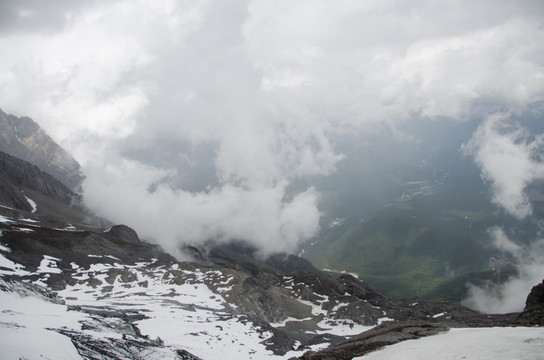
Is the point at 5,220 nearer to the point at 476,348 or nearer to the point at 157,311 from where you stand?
the point at 157,311

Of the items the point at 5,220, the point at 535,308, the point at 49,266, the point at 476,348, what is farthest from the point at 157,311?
the point at 5,220

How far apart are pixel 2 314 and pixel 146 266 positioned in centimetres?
12599

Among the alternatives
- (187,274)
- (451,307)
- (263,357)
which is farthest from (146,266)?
(451,307)

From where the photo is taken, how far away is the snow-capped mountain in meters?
39.9

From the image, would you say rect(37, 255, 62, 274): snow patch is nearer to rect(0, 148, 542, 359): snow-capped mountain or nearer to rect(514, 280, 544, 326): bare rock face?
rect(0, 148, 542, 359): snow-capped mountain

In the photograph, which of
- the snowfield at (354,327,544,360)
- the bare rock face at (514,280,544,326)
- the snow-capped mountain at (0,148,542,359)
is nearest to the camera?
the snowfield at (354,327,544,360)

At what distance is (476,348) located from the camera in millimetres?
24875

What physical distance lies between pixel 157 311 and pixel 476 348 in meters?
77.7

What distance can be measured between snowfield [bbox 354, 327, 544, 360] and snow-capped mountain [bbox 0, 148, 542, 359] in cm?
261

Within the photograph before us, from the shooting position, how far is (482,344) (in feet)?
83.8

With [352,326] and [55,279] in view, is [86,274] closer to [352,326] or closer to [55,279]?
[55,279]

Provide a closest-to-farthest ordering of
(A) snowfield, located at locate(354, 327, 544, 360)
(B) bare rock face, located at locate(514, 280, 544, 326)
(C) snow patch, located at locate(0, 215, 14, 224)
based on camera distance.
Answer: (A) snowfield, located at locate(354, 327, 544, 360)
(B) bare rock face, located at locate(514, 280, 544, 326)
(C) snow patch, located at locate(0, 215, 14, 224)

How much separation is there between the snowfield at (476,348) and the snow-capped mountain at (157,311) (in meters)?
2.61

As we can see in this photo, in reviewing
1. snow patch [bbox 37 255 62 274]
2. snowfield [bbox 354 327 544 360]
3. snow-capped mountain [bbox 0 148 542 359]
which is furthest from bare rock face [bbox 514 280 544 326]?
snow patch [bbox 37 255 62 274]
